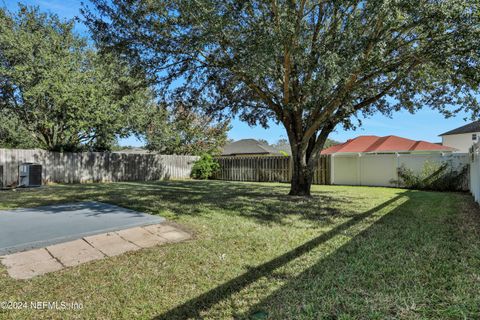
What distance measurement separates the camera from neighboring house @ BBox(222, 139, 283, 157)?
27350 millimetres

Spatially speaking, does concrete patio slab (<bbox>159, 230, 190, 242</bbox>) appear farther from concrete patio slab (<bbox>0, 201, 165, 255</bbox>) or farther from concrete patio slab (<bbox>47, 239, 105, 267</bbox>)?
concrete patio slab (<bbox>47, 239, 105, 267</bbox>)

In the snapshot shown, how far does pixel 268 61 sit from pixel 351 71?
1.60 m

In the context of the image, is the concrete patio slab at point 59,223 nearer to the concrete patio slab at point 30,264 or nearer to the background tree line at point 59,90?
the concrete patio slab at point 30,264

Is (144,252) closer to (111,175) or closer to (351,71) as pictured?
(351,71)

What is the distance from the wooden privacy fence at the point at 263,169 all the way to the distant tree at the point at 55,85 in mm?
6262

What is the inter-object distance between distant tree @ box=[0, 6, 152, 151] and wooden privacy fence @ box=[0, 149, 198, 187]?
1036mm

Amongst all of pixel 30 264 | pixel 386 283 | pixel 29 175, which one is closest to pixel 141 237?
pixel 30 264

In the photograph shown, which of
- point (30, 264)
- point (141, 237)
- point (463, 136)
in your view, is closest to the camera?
point (30, 264)

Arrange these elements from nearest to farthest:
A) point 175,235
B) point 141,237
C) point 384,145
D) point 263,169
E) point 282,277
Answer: point 282,277 → point 141,237 → point 175,235 → point 384,145 → point 263,169

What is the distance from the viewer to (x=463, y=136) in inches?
1248

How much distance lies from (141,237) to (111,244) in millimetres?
425

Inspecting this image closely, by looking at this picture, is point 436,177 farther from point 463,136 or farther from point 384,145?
point 463,136

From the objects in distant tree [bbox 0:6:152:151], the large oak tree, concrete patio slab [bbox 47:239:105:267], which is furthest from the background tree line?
concrete patio slab [bbox 47:239:105:267]

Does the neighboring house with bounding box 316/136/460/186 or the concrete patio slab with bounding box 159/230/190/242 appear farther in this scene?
the neighboring house with bounding box 316/136/460/186
